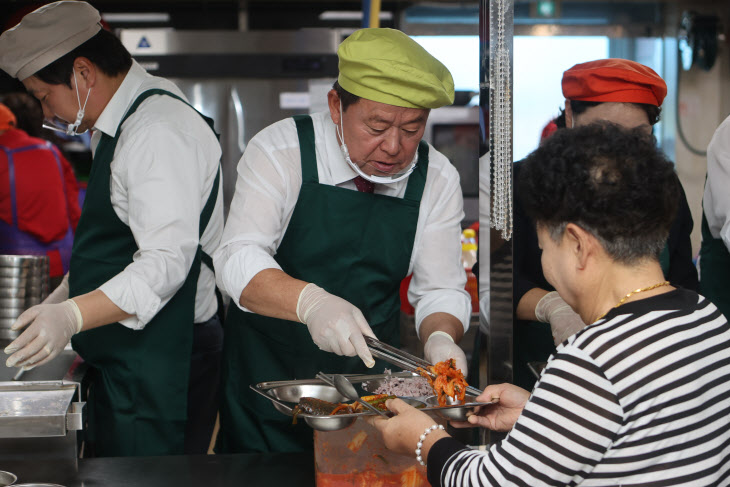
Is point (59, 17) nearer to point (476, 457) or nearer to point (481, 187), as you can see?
point (481, 187)

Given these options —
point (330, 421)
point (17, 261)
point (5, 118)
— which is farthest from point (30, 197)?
point (330, 421)

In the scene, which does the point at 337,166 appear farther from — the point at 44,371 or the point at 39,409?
the point at 44,371

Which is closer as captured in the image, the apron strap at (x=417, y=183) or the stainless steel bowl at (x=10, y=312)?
the apron strap at (x=417, y=183)

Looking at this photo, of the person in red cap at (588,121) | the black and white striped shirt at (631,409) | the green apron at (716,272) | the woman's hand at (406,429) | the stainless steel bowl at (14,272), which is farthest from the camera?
the stainless steel bowl at (14,272)

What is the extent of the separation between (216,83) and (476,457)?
351cm

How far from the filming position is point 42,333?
5.39ft

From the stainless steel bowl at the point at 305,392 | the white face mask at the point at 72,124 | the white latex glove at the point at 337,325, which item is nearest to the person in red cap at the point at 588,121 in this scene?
the white latex glove at the point at 337,325

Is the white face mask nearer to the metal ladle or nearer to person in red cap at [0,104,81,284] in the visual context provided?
the metal ladle

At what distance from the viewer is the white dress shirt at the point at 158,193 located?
176cm

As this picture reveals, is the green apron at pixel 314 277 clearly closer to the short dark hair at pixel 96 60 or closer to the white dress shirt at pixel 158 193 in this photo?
the white dress shirt at pixel 158 193

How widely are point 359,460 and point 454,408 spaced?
0.18 metres

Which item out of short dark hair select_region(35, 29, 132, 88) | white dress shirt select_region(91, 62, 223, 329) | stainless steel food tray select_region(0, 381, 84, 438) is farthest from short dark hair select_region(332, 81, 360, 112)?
stainless steel food tray select_region(0, 381, 84, 438)

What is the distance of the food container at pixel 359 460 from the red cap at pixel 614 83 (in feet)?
3.69

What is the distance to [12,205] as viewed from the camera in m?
3.46
